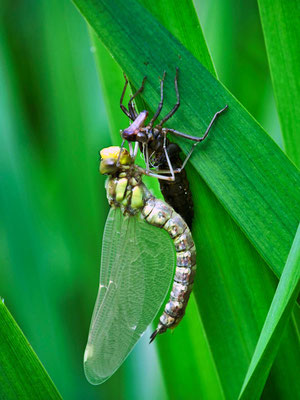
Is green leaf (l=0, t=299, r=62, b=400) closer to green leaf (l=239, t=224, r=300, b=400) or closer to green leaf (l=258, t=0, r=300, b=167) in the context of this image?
green leaf (l=239, t=224, r=300, b=400)

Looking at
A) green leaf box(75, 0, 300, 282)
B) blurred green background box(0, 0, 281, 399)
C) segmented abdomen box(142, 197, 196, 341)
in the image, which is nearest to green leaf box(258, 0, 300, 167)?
green leaf box(75, 0, 300, 282)

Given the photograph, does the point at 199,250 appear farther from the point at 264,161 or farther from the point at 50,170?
the point at 50,170

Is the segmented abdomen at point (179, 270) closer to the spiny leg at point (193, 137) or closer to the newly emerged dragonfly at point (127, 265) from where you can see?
the newly emerged dragonfly at point (127, 265)

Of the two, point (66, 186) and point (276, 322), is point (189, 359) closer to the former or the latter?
point (276, 322)

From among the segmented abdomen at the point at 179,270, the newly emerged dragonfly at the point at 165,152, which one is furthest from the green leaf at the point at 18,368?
the newly emerged dragonfly at the point at 165,152

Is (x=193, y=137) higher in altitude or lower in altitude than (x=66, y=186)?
higher

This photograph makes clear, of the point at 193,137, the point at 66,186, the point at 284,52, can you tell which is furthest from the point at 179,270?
the point at 66,186
